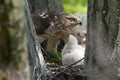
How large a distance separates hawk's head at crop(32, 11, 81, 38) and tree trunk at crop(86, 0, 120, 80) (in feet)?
3.35

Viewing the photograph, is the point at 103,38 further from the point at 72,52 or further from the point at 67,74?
the point at 72,52

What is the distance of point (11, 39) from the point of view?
0.46 m

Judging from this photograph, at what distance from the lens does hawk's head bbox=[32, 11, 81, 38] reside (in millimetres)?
2941

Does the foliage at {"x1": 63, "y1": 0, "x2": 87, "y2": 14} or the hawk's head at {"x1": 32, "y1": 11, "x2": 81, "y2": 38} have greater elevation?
the hawk's head at {"x1": 32, "y1": 11, "x2": 81, "y2": 38}

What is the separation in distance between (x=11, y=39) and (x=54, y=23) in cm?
252

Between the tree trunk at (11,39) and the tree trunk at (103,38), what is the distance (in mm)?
1219

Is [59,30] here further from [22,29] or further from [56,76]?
[22,29]

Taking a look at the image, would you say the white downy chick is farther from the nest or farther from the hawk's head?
the nest

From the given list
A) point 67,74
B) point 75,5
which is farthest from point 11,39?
point 75,5

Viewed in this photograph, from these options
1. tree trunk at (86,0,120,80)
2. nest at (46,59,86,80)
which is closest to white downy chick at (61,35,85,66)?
nest at (46,59,86,80)

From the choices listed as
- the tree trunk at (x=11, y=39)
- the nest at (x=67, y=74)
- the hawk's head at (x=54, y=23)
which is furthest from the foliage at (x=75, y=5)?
the tree trunk at (x=11, y=39)

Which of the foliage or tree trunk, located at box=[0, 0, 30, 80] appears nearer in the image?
tree trunk, located at box=[0, 0, 30, 80]

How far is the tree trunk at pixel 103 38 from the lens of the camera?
1.69 meters

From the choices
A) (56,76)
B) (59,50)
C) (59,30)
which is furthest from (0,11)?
(59,50)
